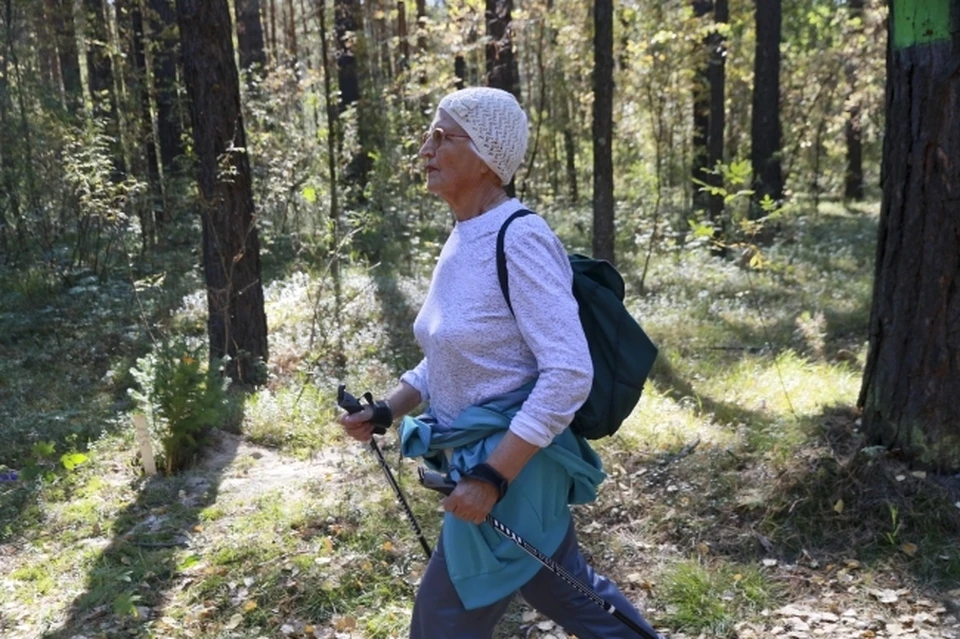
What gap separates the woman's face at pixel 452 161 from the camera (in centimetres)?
227

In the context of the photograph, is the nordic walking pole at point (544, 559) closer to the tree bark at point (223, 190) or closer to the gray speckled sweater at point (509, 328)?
the gray speckled sweater at point (509, 328)

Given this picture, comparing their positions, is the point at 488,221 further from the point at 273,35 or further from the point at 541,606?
the point at 273,35

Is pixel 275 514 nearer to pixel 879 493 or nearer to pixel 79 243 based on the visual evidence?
pixel 879 493

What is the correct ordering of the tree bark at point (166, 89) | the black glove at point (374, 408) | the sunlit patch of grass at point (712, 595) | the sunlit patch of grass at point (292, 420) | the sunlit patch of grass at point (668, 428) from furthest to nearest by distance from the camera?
the tree bark at point (166, 89) < the sunlit patch of grass at point (292, 420) < the sunlit patch of grass at point (668, 428) < the sunlit patch of grass at point (712, 595) < the black glove at point (374, 408)

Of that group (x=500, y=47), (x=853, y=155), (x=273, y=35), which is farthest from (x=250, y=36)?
(x=853, y=155)

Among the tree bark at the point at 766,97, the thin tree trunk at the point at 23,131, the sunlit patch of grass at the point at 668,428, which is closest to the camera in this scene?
the sunlit patch of grass at the point at 668,428

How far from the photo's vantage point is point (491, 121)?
87.9 inches

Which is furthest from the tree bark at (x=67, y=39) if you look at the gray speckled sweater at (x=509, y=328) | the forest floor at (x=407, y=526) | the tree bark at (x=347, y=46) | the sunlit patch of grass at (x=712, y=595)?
the gray speckled sweater at (x=509, y=328)

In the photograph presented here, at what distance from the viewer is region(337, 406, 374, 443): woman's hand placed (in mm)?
2578

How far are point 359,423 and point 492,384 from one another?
1.81ft

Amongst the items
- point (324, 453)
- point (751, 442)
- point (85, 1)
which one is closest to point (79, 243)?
point (85, 1)

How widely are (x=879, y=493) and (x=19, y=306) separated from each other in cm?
987

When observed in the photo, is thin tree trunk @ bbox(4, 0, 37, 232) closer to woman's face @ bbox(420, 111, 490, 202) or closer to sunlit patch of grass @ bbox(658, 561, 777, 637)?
sunlit patch of grass @ bbox(658, 561, 777, 637)

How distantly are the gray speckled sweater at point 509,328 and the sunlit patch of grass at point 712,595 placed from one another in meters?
1.94
